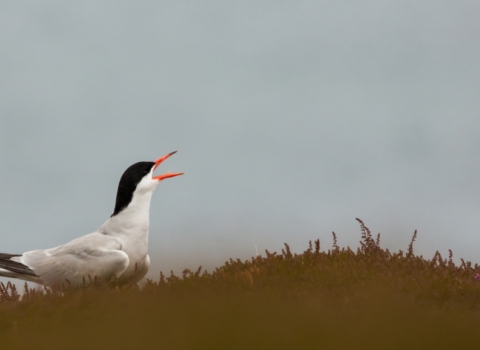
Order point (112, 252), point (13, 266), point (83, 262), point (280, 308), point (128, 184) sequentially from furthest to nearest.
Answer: point (13, 266) < point (128, 184) < point (83, 262) < point (112, 252) < point (280, 308)

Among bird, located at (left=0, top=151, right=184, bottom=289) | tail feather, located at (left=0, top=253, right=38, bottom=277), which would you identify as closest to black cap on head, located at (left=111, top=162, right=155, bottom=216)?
bird, located at (left=0, top=151, right=184, bottom=289)

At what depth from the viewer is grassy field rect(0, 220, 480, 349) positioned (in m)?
5.33

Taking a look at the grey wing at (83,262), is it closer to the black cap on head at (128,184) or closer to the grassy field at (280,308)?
the grassy field at (280,308)

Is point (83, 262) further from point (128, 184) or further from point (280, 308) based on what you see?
point (280, 308)

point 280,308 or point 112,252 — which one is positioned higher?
point 112,252

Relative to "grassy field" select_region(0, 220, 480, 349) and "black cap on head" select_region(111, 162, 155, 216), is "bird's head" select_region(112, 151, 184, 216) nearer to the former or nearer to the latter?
"black cap on head" select_region(111, 162, 155, 216)

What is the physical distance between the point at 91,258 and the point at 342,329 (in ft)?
18.7

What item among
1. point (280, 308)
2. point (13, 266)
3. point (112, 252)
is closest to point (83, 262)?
point (112, 252)

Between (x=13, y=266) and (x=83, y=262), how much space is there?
1.46 meters

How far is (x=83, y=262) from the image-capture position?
33.0 feet

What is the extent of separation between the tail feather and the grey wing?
7 centimetres

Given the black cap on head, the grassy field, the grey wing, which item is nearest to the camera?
the grassy field

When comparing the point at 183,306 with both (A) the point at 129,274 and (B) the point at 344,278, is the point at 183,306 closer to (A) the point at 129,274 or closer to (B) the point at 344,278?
(B) the point at 344,278

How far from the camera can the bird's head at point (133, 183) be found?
10.4 m
